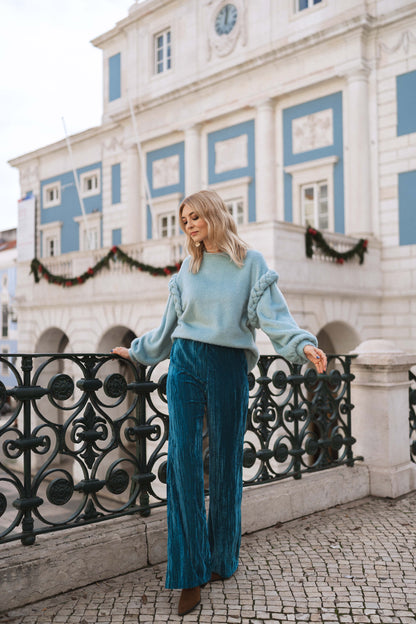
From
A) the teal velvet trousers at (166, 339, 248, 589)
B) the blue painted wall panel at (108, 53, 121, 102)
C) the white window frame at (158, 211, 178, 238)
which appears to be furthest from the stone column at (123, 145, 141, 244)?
the teal velvet trousers at (166, 339, 248, 589)

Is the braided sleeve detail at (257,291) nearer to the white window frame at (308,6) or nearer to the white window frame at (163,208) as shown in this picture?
the white window frame at (308,6)

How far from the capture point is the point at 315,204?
17.8m

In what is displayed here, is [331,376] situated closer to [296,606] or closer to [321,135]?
[296,606]

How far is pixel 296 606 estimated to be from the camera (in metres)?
2.88

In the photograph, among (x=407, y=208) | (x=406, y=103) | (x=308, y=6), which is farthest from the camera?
(x=308, y=6)

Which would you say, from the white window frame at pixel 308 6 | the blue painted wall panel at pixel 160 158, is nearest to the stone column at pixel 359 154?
the white window frame at pixel 308 6

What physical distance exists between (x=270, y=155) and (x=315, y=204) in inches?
84.5

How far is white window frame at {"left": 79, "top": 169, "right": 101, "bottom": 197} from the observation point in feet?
81.1

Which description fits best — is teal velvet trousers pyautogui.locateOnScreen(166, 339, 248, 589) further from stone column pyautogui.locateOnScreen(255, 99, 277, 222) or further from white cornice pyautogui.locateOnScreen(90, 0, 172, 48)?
white cornice pyautogui.locateOnScreen(90, 0, 172, 48)

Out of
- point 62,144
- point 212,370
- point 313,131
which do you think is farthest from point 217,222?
point 62,144

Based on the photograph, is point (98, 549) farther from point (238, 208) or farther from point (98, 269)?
point (238, 208)

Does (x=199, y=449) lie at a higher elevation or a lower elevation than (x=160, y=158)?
lower

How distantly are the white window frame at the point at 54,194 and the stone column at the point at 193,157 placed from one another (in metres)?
8.69

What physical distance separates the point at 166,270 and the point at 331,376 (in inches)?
401
